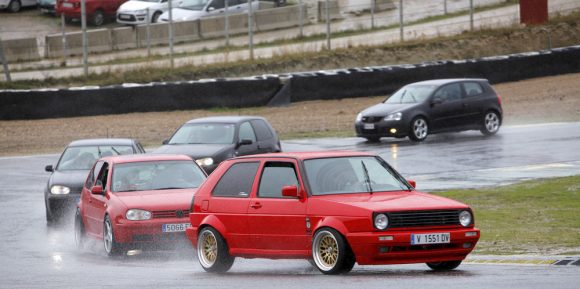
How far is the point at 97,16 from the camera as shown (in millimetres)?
53000

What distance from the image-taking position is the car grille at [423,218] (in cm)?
1213

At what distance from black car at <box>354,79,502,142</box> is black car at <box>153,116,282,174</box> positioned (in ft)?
18.9

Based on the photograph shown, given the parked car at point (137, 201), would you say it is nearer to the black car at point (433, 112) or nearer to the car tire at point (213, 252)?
the car tire at point (213, 252)

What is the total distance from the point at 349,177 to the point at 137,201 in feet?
13.4

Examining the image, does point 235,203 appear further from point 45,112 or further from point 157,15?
point 157,15

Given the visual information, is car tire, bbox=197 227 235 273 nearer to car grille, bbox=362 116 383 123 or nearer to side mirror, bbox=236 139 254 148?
side mirror, bbox=236 139 254 148

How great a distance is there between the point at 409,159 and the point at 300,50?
17003 millimetres

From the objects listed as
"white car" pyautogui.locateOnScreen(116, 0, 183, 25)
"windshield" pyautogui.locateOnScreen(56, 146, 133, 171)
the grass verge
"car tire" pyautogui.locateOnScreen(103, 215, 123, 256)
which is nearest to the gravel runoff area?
"windshield" pyautogui.locateOnScreen(56, 146, 133, 171)

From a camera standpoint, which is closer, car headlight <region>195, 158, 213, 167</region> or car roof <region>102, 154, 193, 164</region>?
car roof <region>102, 154, 193, 164</region>

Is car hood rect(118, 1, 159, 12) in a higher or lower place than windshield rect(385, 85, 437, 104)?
higher

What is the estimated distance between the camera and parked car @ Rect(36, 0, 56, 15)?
5434 centimetres

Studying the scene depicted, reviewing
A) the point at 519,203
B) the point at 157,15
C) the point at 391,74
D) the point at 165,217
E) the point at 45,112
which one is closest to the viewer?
the point at 165,217

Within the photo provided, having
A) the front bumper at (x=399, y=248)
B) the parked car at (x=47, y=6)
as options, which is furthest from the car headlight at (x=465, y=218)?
the parked car at (x=47, y=6)

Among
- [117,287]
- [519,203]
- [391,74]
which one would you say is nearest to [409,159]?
[519,203]
